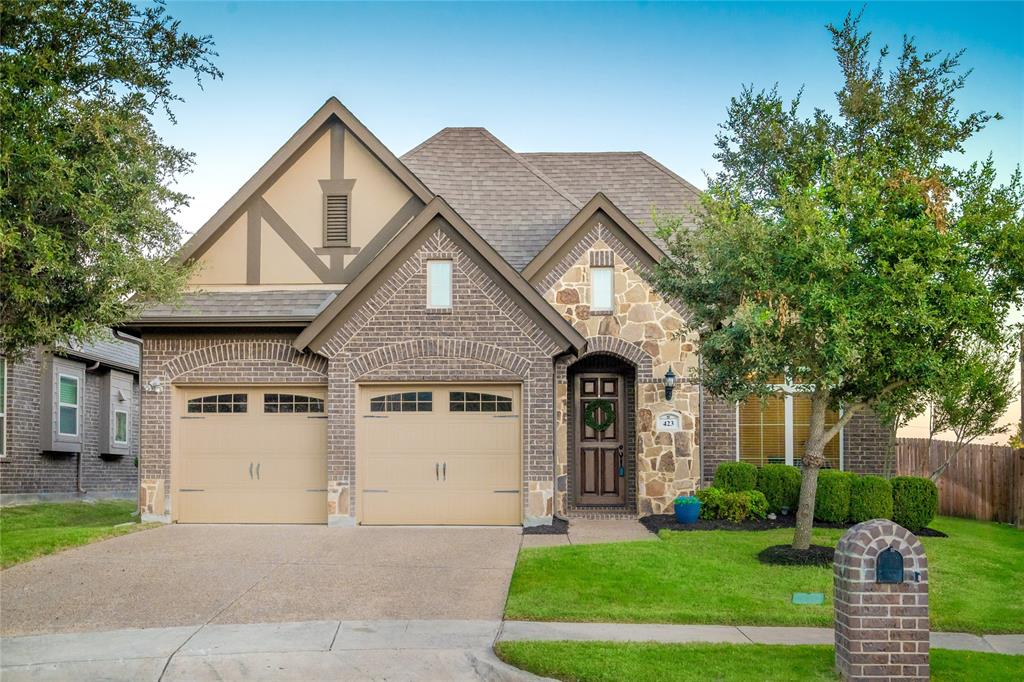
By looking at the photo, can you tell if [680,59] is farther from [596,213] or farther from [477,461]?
[477,461]

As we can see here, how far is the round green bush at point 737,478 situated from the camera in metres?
17.1

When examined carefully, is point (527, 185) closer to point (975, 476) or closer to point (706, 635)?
point (975, 476)

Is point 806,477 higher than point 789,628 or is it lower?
higher

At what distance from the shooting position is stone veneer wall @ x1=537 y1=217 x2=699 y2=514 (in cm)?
1762

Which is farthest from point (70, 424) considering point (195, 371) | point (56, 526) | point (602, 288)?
point (602, 288)

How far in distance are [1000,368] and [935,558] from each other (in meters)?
5.91

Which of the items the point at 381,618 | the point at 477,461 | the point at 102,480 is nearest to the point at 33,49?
the point at 381,618

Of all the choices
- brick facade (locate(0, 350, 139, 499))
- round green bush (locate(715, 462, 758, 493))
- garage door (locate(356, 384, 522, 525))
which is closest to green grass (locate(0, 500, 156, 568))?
brick facade (locate(0, 350, 139, 499))

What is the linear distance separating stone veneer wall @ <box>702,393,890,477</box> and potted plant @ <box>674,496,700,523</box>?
2105 mm

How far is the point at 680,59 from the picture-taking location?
18.1m

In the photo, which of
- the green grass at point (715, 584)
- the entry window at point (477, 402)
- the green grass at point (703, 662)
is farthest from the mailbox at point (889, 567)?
the entry window at point (477, 402)

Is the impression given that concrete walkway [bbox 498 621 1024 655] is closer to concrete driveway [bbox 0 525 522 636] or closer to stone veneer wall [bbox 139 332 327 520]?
concrete driveway [bbox 0 525 522 636]

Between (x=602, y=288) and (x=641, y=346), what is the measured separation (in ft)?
4.14

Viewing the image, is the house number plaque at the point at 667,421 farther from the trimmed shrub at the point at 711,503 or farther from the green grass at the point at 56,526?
the green grass at the point at 56,526
